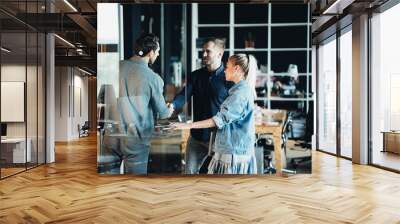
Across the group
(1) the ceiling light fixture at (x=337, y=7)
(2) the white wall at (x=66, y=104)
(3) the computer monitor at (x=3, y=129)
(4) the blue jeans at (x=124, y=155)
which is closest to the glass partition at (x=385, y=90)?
(1) the ceiling light fixture at (x=337, y=7)

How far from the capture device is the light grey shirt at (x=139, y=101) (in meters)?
6.33

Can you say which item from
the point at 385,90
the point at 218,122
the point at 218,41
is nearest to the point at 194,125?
the point at 218,122

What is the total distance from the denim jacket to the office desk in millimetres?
3357

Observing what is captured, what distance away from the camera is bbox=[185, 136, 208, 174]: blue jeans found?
20.6 feet

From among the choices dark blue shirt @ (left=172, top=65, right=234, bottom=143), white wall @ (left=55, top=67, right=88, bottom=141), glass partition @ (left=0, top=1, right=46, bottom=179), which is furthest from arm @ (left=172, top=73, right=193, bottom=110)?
white wall @ (left=55, top=67, right=88, bottom=141)

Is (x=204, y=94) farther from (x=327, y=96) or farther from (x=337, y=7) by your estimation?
(x=327, y=96)

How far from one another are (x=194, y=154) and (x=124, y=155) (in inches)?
44.6

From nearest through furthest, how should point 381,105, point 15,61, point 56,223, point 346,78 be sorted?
point 56,223, point 15,61, point 381,105, point 346,78

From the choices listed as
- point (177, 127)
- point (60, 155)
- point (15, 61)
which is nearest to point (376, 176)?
point (177, 127)

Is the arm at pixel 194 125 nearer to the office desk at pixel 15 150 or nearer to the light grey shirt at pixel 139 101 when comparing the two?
the light grey shirt at pixel 139 101

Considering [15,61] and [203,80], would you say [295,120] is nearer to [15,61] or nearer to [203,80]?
[203,80]

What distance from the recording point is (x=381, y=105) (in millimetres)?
7574

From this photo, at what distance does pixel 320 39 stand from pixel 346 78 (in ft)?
5.63

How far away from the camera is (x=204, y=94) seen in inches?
248
